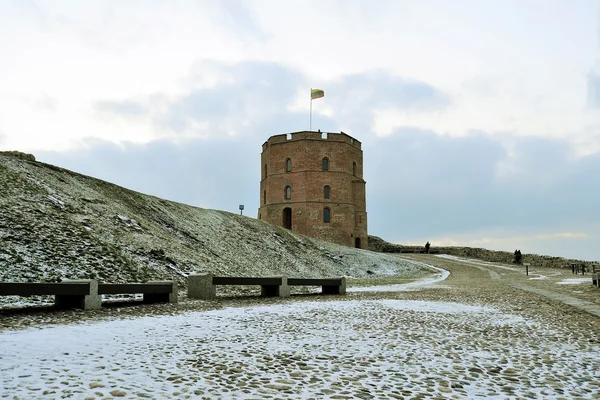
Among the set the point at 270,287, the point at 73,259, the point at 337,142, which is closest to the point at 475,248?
the point at 337,142

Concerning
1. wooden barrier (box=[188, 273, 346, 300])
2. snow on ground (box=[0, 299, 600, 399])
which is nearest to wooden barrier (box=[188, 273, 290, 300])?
wooden barrier (box=[188, 273, 346, 300])

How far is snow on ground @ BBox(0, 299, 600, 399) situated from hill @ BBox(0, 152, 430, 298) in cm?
713

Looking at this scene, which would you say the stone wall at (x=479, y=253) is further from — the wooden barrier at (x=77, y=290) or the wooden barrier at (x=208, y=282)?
the wooden barrier at (x=77, y=290)

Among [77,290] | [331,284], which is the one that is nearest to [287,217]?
[331,284]

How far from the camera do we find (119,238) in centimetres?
1792

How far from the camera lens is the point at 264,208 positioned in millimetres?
55938

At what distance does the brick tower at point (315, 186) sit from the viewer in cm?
5184

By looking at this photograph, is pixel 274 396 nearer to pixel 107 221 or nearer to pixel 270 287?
pixel 270 287

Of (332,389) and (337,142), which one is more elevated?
(337,142)

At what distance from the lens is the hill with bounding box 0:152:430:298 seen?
14.4 m

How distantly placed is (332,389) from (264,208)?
51736 mm

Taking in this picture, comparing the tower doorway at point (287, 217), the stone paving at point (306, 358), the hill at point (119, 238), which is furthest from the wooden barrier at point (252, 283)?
the tower doorway at point (287, 217)

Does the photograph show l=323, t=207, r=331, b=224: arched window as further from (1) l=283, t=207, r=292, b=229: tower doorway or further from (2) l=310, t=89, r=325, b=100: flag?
(2) l=310, t=89, r=325, b=100: flag

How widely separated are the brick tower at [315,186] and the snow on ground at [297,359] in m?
43.0
